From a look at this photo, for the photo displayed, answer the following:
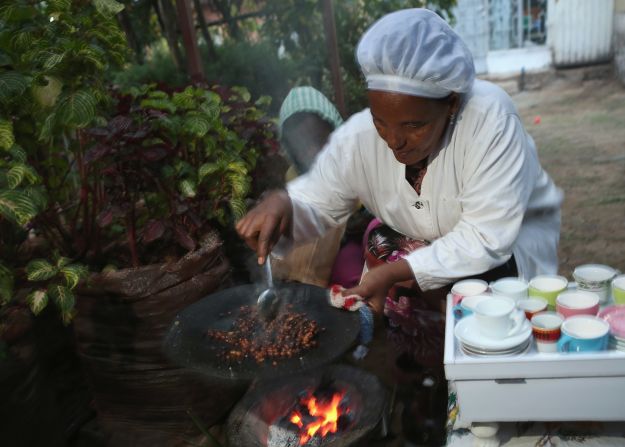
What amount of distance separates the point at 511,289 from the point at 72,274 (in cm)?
178

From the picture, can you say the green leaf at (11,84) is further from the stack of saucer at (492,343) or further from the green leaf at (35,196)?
the stack of saucer at (492,343)

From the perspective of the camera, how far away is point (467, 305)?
1.71m

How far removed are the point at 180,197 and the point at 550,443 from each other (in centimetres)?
213

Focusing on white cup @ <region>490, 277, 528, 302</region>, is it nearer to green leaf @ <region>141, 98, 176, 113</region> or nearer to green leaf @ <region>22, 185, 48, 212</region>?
green leaf @ <region>22, 185, 48, 212</region>

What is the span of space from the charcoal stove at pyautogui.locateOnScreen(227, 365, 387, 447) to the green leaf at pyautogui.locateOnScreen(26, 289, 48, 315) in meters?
0.92

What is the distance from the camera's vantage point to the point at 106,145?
9.17ft

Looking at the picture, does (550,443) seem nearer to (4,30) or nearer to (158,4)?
(4,30)

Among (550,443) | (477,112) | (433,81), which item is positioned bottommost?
(550,443)

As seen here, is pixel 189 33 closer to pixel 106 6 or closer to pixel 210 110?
pixel 210 110

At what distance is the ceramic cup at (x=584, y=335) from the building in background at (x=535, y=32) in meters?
11.1

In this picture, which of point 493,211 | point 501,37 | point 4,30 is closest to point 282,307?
point 493,211

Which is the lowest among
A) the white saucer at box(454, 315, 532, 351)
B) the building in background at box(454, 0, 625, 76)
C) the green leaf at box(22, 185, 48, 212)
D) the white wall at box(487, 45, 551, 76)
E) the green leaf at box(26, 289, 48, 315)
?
the white wall at box(487, 45, 551, 76)

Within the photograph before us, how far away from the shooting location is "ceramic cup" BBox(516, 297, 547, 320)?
164cm

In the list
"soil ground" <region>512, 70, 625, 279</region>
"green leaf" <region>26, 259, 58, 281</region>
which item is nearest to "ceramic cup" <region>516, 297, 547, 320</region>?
"green leaf" <region>26, 259, 58, 281</region>
